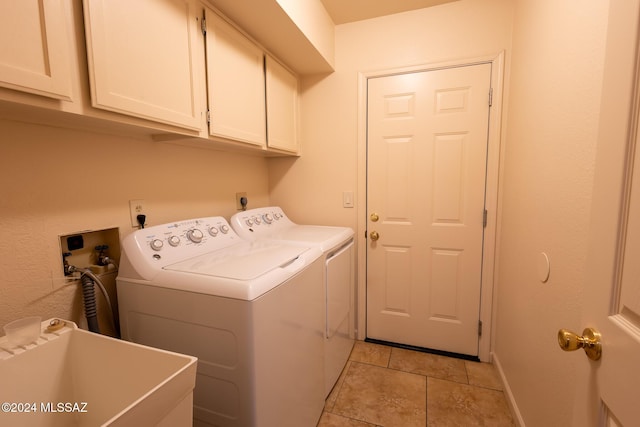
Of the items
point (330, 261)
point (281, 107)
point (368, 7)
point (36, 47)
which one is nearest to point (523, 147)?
point (330, 261)

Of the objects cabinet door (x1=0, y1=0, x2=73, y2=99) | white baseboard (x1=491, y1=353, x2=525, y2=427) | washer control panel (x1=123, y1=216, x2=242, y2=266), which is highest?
cabinet door (x1=0, y1=0, x2=73, y2=99)

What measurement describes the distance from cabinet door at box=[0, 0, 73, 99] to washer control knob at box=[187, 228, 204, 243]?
28.3 inches

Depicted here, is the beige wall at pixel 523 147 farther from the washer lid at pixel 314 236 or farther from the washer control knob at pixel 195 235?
the washer control knob at pixel 195 235

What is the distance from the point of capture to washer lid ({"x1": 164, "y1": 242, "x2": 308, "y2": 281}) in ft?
3.41

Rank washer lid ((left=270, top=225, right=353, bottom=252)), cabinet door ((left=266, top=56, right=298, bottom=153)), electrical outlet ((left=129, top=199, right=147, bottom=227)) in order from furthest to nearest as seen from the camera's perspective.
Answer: cabinet door ((left=266, top=56, right=298, bottom=153)), washer lid ((left=270, top=225, right=353, bottom=252)), electrical outlet ((left=129, top=199, right=147, bottom=227))

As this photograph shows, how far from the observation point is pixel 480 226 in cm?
195

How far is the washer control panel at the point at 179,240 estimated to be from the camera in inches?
45.4

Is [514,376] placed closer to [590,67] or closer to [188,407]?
[590,67]

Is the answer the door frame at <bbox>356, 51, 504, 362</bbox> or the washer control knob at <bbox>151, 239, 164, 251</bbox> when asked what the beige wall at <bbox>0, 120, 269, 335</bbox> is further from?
the door frame at <bbox>356, 51, 504, 362</bbox>

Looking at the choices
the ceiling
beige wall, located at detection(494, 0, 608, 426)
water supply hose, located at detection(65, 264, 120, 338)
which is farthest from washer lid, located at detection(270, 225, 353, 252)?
the ceiling

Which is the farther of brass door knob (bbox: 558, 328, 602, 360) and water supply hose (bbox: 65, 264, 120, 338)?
water supply hose (bbox: 65, 264, 120, 338)

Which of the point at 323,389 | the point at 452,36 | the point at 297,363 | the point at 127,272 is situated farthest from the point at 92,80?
the point at 452,36

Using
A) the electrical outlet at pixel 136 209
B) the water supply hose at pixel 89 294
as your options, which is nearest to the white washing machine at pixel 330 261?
the electrical outlet at pixel 136 209

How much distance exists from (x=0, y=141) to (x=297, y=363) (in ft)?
4.27
